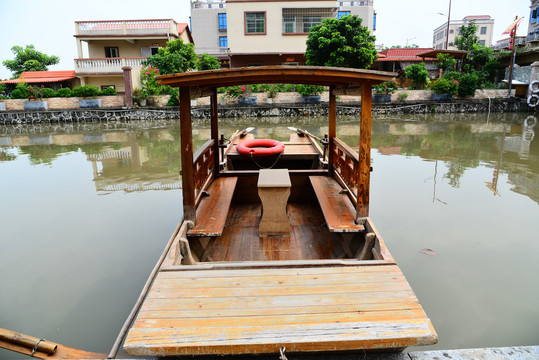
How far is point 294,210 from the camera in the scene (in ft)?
17.5

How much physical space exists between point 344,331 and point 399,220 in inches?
164

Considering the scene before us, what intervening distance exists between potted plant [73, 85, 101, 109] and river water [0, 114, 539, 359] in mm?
10302

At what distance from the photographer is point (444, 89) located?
893 inches

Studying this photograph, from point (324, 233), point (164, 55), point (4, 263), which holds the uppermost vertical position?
point (164, 55)

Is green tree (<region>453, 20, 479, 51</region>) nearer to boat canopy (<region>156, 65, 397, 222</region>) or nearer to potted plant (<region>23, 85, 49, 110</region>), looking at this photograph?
potted plant (<region>23, 85, 49, 110</region>)

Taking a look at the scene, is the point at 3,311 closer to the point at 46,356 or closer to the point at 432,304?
the point at 46,356

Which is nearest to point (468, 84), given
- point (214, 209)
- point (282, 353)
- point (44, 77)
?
point (214, 209)

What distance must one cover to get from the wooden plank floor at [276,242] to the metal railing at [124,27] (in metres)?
23.4

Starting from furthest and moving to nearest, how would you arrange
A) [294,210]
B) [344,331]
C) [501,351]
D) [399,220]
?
[399,220] → [294,210] → [501,351] → [344,331]

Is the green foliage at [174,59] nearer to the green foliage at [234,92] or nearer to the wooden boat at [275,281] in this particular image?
the green foliage at [234,92]

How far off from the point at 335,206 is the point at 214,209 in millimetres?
1316

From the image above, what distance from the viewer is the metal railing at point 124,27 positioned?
24.8 metres

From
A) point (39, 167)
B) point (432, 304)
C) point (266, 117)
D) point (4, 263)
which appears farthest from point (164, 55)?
point (432, 304)

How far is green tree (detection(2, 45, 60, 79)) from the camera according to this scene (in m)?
32.5
